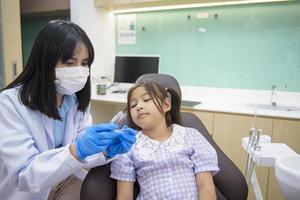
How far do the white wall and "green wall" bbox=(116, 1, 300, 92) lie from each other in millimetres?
370

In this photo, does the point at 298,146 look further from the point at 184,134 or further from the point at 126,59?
the point at 126,59

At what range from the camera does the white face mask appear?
1.09 meters

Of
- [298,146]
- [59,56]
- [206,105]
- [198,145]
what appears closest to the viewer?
[59,56]

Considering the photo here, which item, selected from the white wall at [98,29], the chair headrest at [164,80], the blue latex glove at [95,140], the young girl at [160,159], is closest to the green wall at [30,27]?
the white wall at [98,29]

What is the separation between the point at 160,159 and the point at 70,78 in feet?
1.74

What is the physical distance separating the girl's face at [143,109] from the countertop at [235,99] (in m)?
1.05

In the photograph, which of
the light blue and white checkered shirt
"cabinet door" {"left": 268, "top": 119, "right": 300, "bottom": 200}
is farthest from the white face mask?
"cabinet door" {"left": 268, "top": 119, "right": 300, "bottom": 200}

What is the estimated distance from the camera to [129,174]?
1159 millimetres

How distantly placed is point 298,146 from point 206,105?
0.78 meters

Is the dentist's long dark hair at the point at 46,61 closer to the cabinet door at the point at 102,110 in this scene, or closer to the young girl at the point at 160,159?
the young girl at the point at 160,159

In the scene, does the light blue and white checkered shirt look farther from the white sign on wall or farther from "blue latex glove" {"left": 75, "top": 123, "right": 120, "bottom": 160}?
the white sign on wall

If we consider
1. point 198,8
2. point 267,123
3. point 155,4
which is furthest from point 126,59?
point 267,123

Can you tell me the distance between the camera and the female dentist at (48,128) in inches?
37.1

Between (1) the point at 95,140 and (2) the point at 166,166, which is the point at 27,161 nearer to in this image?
(1) the point at 95,140
